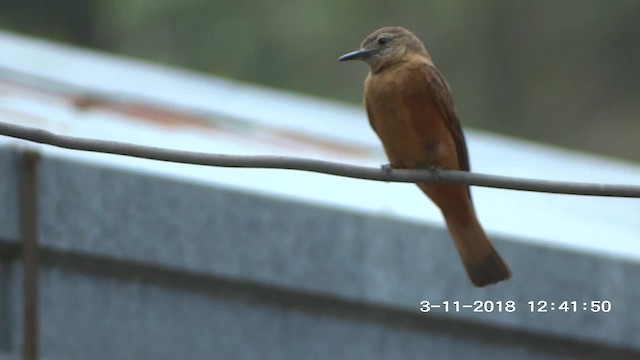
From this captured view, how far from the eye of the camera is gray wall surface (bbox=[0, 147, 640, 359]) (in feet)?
17.6

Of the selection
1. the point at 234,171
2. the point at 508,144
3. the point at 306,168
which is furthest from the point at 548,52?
the point at 306,168

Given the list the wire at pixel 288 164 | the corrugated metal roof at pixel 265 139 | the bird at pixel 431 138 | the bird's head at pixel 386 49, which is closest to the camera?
the wire at pixel 288 164

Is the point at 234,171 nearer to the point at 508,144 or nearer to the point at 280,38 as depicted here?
the point at 508,144

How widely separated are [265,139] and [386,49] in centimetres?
216

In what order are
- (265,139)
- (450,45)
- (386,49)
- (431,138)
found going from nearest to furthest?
1. (431,138)
2. (386,49)
3. (265,139)
4. (450,45)

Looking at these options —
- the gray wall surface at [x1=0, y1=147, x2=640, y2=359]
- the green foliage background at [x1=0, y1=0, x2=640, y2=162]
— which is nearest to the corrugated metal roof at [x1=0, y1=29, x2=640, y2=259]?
the gray wall surface at [x1=0, y1=147, x2=640, y2=359]

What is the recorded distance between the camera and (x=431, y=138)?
5.04 metres

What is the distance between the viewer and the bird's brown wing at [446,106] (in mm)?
5090

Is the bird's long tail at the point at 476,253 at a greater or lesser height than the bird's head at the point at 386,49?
lesser

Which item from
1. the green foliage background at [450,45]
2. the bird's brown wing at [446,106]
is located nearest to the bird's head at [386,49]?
the bird's brown wing at [446,106]

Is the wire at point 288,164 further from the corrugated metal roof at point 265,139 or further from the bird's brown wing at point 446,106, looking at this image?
the corrugated metal roof at point 265,139

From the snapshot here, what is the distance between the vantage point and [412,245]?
5820 mm

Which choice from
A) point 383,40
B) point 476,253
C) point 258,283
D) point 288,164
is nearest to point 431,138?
point 476,253

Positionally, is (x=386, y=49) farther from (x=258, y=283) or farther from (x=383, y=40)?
(x=258, y=283)
